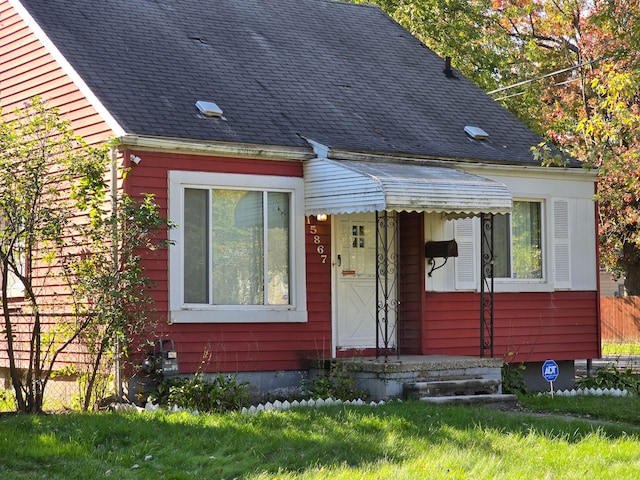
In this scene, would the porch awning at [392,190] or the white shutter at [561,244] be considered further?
the white shutter at [561,244]

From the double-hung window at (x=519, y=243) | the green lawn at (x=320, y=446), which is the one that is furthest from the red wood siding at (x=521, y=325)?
the green lawn at (x=320, y=446)

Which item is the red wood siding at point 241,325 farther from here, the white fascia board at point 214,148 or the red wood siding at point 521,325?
the red wood siding at point 521,325

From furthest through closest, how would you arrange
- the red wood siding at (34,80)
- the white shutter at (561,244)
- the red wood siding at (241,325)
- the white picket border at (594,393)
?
the white shutter at (561,244) < the white picket border at (594,393) < the red wood siding at (34,80) < the red wood siding at (241,325)

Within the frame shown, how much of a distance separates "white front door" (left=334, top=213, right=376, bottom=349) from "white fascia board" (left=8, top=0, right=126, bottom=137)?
3455 mm

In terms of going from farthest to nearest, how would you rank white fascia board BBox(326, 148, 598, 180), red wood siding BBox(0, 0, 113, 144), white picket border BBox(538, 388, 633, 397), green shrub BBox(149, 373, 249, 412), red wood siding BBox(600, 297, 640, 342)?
red wood siding BBox(600, 297, 640, 342), white picket border BBox(538, 388, 633, 397), white fascia board BBox(326, 148, 598, 180), red wood siding BBox(0, 0, 113, 144), green shrub BBox(149, 373, 249, 412)

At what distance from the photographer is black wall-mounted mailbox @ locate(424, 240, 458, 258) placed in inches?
584

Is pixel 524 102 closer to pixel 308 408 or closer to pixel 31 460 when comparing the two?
pixel 308 408

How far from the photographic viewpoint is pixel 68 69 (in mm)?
13992

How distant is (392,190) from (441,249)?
227cm

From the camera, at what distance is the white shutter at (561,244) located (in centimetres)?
1647

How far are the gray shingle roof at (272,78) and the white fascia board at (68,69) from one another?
0.23 ft

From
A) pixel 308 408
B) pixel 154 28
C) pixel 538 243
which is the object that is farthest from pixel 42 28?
pixel 538 243

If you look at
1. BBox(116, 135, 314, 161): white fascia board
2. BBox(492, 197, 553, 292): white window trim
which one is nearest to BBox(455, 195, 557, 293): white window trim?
BBox(492, 197, 553, 292): white window trim

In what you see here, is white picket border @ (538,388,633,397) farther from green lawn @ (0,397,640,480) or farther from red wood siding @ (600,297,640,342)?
red wood siding @ (600,297,640,342)
